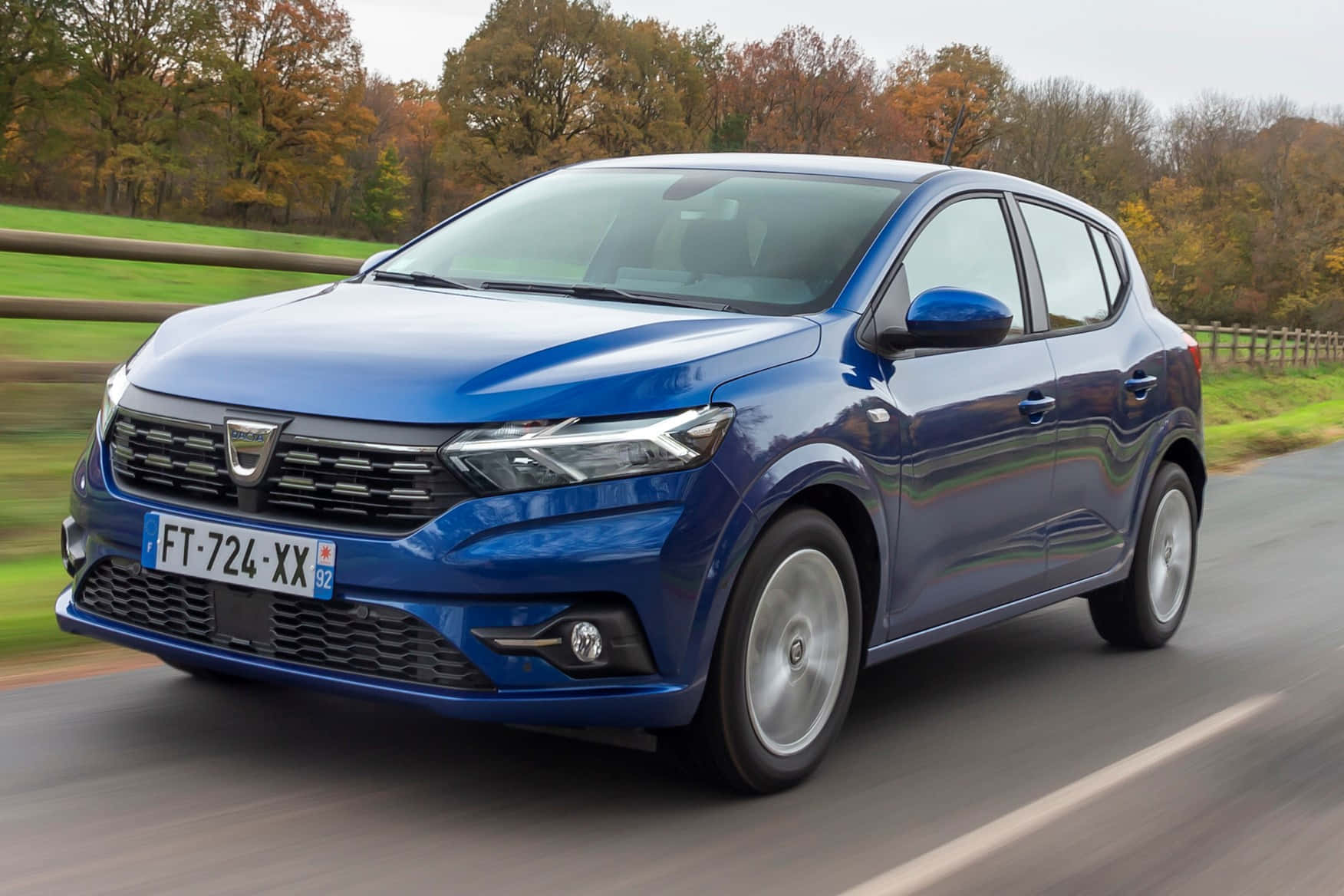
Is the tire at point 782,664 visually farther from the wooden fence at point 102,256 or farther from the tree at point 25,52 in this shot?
the tree at point 25,52

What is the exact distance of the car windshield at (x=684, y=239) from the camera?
4691 millimetres

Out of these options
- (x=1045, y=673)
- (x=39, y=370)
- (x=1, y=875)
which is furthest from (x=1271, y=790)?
(x=39, y=370)

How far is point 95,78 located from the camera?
52.3 metres

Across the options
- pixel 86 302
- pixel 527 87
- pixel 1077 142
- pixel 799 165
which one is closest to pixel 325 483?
pixel 799 165

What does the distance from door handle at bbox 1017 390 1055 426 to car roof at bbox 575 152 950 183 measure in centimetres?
74

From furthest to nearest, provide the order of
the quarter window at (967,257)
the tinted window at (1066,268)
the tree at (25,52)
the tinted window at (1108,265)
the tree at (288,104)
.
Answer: the tree at (288,104) < the tree at (25,52) < the tinted window at (1108,265) < the tinted window at (1066,268) < the quarter window at (967,257)

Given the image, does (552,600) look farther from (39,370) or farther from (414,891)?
(39,370)

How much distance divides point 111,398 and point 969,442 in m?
2.28

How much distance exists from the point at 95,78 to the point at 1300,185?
55102 mm

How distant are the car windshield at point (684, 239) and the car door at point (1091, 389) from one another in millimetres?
884

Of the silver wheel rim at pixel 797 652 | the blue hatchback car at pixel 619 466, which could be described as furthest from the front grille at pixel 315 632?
the silver wheel rim at pixel 797 652

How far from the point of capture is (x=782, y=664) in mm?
4168

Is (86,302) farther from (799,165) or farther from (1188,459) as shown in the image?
(1188,459)

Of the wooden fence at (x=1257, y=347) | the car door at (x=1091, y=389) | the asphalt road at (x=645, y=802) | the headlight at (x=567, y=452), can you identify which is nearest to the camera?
the asphalt road at (x=645, y=802)
